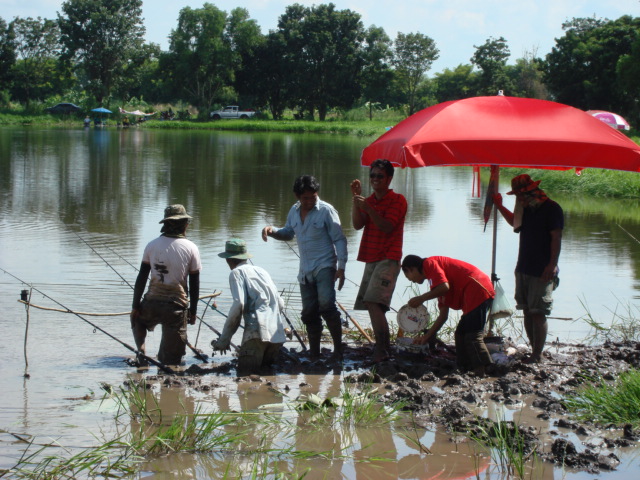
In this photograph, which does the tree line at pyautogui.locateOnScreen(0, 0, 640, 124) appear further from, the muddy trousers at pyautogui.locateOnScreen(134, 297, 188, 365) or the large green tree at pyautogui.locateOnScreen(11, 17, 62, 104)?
the muddy trousers at pyautogui.locateOnScreen(134, 297, 188, 365)

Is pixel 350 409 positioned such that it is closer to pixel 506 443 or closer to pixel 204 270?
pixel 506 443

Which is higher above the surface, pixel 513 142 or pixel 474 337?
pixel 513 142

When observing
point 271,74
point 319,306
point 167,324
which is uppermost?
point 271,74

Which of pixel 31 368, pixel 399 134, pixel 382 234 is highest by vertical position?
pixel 399 134

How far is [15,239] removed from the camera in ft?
40.4

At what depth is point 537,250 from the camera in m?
6.04

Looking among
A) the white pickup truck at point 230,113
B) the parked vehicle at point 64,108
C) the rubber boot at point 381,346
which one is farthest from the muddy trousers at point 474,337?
the parked vehicle at point 64,108

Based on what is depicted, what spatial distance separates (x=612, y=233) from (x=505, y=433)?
35.3ft

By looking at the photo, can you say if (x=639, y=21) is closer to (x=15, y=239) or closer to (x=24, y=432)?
(x=15, y=239)

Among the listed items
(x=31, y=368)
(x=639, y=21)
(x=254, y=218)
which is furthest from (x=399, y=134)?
(x=639, y=21)

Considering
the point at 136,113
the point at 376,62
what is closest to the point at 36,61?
the point at 136,113

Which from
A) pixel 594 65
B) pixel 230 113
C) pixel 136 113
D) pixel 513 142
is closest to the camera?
pixel 513 142

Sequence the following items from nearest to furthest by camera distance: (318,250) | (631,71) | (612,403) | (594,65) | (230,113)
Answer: (612,403)
(318,250)
(631,71)
(594,65)
(230,113)

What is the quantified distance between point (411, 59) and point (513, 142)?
81.3 m
